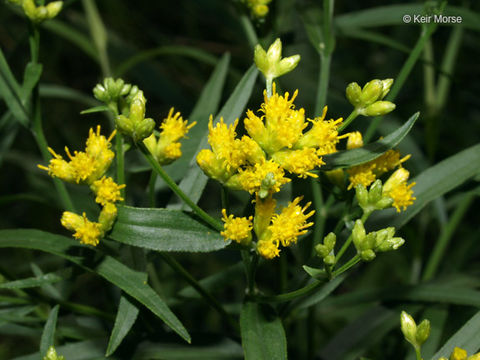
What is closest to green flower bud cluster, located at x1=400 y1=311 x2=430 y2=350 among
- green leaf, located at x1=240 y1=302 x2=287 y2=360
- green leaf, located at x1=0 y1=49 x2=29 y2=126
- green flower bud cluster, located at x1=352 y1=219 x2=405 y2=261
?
green flower bud cluster, located at x1=352 y1=219 x2=405 y2=261

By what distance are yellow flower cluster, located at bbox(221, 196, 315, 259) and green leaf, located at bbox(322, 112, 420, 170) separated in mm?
148

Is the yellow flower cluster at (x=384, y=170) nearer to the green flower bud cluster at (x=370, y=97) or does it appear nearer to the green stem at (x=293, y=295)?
the green flower bud cluster at (x=370, y=97)

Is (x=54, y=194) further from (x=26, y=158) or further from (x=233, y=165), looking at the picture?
(x=233, y=165)

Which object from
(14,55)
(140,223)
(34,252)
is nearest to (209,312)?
(34,252)

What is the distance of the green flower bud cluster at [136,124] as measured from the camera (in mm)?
1426

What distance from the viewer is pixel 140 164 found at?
6.86ft

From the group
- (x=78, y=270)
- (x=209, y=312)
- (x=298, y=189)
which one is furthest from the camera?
(x=209, y=312)

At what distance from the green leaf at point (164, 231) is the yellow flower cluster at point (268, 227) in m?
0.07

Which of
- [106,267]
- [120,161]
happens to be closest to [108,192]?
[120,161]

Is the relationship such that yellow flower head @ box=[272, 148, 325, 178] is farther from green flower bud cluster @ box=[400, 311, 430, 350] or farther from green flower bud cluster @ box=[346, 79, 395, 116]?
green flower bud cluster @ box=[400, 311, 430, 350]

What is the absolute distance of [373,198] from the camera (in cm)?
155

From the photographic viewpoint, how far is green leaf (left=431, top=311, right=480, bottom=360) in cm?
152

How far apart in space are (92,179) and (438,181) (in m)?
1.05

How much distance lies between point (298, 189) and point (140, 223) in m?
0.90
